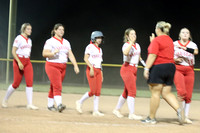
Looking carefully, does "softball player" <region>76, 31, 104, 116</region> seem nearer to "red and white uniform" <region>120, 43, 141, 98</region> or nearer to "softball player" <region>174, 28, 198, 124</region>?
"red and white uniform" <region>120, 43, 141, 98</region>

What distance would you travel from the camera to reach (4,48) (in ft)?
49.3

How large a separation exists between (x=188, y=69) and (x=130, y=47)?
1.21m

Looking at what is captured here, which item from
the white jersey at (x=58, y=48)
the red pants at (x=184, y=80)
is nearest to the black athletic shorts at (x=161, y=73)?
→ the red pants at (x=184, y=80)

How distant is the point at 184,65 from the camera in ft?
21.7

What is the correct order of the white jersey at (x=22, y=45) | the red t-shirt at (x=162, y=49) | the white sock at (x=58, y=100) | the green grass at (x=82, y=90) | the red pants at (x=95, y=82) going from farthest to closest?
the green grass at (x=82, y=90) → the white jersey at (x=22, y=45) → the red pants at (x=95, y=82) → the white sock at (x=58, y=100) → the red t-shirt at (x=162, y=49)

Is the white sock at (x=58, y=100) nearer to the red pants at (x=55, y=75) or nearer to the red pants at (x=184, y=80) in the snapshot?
the red pants at (x=55, y=75)

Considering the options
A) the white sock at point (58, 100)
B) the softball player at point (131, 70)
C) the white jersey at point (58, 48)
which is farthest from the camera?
the white jersey at point (58, 48)

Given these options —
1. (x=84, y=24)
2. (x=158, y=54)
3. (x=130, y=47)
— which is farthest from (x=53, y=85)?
(x=84, y=24)

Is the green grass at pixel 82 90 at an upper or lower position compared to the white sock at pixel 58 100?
lower

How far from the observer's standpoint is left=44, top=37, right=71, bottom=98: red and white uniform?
7.08 m

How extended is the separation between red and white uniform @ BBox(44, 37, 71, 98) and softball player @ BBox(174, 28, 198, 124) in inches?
91.1

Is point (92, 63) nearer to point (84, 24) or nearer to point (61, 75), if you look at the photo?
point (61, 75)

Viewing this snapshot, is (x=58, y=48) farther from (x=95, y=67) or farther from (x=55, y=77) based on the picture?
(x=95, y=67)

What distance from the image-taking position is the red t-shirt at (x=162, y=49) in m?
5.82
